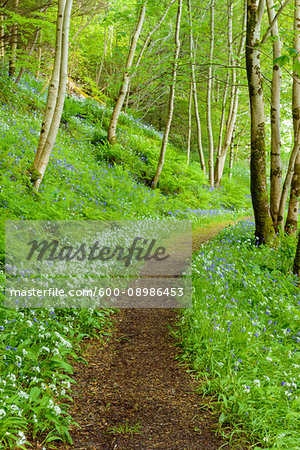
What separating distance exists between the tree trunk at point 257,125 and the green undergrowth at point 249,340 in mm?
851

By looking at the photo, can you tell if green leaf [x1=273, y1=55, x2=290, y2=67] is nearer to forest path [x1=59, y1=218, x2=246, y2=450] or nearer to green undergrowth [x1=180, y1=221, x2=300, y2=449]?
green undergrowth [x1=180, y1=221, x2=300, y2=449]

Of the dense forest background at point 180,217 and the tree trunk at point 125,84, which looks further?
the tree trunk at point 125,84

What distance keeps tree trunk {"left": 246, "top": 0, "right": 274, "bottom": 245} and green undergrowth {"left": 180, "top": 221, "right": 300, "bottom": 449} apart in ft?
2.79

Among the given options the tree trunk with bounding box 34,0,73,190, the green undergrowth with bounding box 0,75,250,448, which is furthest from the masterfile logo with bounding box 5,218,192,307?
the tree trunk with bounding box 34,0,73,190

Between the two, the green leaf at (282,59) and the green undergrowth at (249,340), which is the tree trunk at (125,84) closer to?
the green undergrowth at (249,340)

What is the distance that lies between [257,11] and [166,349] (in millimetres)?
7557

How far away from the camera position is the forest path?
10.7 ft

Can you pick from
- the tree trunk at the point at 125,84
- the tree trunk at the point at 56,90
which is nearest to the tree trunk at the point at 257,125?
the tree trunk at the point at 56,90

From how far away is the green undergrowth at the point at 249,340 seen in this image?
347 cm

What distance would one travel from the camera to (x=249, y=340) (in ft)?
15.0

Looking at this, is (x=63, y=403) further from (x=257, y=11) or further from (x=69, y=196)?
(x=257, y=11)

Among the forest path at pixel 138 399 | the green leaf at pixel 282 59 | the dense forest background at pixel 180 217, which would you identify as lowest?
the forest path at pixel 138 399

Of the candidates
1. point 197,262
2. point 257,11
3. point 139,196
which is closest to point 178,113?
point 139,196

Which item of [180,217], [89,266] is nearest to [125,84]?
[180,217]
